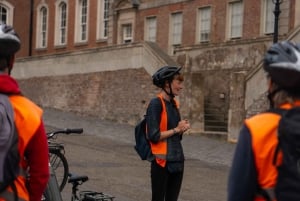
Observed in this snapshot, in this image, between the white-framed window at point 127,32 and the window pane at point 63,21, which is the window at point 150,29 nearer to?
the white-framed window at point 127,32

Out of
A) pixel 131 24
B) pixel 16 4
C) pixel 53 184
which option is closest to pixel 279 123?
pixel 53 184

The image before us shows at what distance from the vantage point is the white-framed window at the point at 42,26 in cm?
4487

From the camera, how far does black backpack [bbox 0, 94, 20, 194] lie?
3.23 metres

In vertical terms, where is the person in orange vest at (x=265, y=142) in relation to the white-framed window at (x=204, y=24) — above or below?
below

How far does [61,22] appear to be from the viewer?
4312 centimetres

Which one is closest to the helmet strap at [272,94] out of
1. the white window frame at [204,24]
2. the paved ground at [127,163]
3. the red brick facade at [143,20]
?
the paved ground at [127,163]

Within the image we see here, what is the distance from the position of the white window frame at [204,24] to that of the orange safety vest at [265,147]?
26.8 metres

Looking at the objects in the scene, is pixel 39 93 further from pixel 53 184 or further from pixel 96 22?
pixel 53 184

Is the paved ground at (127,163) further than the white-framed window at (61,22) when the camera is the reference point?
No

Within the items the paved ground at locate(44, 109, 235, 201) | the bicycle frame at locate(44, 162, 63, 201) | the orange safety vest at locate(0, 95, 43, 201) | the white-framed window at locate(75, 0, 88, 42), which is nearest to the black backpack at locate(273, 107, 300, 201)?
the orange safety vest at locate(0, 95, 43, 201)

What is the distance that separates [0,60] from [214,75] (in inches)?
778

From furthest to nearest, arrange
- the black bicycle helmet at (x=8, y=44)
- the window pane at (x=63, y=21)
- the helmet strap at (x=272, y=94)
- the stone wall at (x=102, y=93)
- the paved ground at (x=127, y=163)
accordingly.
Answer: the window pane at (x=63, y=21), the stone wall at (x=102, y=93), the paved ground at (x=127, y=163), the black bicycle helmet at (x=8, y=44), the helmet strap at (x=272, y=94)

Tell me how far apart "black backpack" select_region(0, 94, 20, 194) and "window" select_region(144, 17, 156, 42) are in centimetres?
2977

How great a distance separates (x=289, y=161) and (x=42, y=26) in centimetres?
4358
